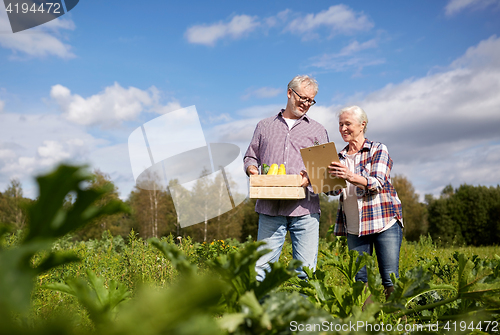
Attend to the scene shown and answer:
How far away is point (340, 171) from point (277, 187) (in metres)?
0.61

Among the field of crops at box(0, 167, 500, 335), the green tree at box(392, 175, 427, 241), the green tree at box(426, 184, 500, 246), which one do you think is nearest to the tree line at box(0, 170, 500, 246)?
the green tree at box(426, 184, 500, 246)

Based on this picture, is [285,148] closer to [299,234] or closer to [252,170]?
[252,170]

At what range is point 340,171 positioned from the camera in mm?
3162

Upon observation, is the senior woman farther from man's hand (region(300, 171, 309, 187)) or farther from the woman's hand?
man's hand (region(300, 171, 309, 187))

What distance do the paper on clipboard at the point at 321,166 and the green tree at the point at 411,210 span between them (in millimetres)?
30643

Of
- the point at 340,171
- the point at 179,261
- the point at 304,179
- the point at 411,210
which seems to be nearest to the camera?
the point at 179,261

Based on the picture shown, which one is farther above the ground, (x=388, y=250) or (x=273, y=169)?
(x=273, y=169)

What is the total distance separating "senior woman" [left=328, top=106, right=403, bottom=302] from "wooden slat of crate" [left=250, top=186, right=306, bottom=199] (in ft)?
1.32

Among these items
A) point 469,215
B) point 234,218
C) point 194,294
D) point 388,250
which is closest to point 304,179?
point 388,250

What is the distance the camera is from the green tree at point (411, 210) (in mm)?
33000

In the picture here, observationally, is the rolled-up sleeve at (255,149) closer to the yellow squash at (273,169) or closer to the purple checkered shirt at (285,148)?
the purple checkered shirt at (285,148)

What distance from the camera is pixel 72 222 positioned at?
0.63 m

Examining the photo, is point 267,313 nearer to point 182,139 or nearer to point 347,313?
point 347,313

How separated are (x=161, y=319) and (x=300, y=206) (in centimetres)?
313
